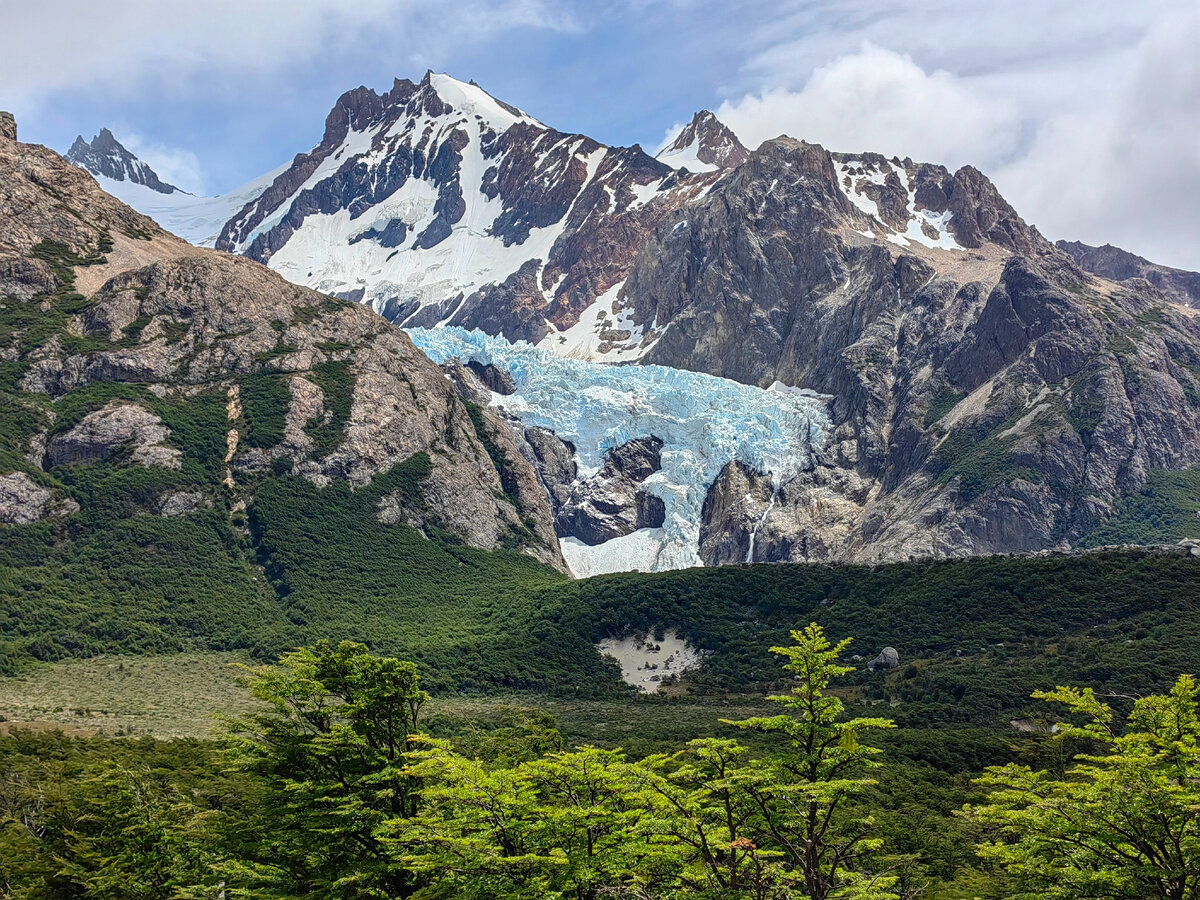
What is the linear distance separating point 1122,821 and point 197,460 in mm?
153039

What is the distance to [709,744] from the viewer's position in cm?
2498

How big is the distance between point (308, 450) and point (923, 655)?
103197mm

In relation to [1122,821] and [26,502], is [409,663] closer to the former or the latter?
[1122,821]

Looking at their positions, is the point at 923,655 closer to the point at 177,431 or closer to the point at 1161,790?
the point at 1161,790

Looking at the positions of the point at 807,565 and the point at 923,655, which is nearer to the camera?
the point at 923,655

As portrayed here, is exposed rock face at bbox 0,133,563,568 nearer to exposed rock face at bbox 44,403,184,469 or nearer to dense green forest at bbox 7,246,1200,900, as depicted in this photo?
exposed rock face at bbox 44,403,184,469

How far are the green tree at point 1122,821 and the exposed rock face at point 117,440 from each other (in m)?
146

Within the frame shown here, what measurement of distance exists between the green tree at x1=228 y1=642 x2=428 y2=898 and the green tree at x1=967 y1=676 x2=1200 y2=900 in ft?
53.0

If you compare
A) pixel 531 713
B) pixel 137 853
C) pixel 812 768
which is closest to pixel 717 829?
pixel 812 768

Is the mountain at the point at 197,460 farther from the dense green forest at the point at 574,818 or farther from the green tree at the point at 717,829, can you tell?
the green tree at the point at 717,829

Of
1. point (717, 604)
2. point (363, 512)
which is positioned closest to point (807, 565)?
point (717, 604)

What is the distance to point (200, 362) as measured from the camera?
174125mm

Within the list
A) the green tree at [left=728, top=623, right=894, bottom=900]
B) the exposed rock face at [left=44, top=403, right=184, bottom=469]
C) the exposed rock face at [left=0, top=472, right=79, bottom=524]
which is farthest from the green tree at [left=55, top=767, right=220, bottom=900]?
the exposed rock face at [left=44, top=403, right=184, bottom=469]

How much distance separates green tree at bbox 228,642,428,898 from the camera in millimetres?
29281
